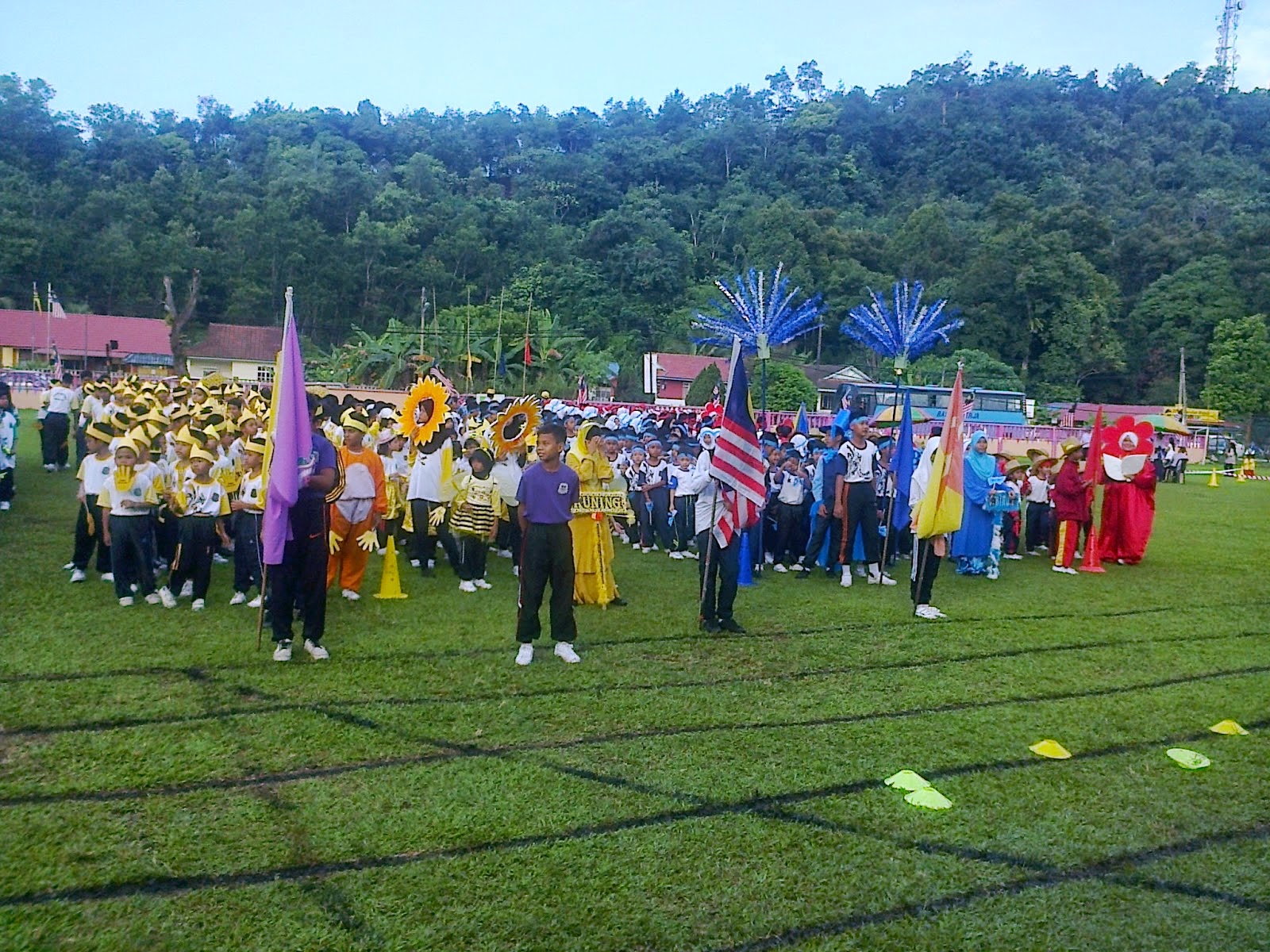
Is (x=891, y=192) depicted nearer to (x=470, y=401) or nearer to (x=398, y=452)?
(x=470, y=401)

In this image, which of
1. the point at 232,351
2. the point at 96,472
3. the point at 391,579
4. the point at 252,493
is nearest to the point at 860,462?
the point at 391,579

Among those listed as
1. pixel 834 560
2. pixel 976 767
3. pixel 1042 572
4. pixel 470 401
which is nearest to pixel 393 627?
pixel 976 767

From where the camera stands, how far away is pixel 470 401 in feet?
75.6

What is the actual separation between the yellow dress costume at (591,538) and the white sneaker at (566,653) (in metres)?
1.86

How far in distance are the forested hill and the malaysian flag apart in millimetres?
40187

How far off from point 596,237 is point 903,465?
5853 centimetres

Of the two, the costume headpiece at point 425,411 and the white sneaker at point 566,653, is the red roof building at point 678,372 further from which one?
the white sneaker at point 566,653

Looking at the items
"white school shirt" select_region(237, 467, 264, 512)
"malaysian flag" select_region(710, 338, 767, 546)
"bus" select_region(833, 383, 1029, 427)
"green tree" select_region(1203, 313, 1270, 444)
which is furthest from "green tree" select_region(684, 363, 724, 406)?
"white school shirt" select_region(237, 467, 264, 512)

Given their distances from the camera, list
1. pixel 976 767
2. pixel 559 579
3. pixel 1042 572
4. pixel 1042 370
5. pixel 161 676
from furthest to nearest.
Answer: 1. pixel 1042 370
2. pixel 1042 572
3. pixel 559 579
4. pixel 161 676
5. pixel 976 767

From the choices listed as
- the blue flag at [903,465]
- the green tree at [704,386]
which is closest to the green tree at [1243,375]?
the green tree at [704,386]

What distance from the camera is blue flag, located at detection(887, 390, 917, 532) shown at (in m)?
11.2

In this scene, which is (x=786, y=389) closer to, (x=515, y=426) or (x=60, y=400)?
(x=60, y=400)

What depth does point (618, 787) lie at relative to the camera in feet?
16.8

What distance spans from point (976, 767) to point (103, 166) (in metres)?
73.4
